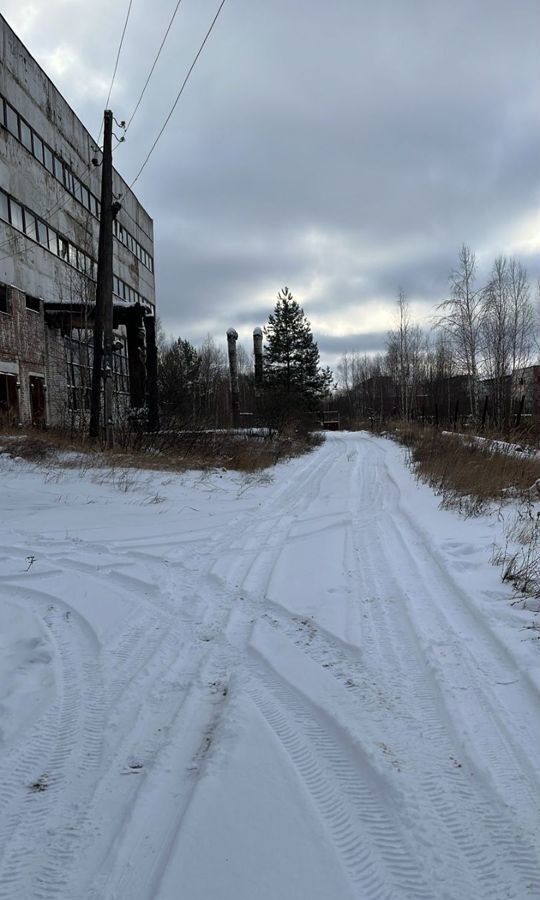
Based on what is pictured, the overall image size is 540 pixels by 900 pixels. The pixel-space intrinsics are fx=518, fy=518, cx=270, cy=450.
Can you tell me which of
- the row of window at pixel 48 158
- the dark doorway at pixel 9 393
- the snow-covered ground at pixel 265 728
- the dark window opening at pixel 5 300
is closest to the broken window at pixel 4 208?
the dark window opening at pixel 5 300

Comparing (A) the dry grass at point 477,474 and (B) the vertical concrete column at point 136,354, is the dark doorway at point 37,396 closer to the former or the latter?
(B) the vertical concrete column at point 136,354

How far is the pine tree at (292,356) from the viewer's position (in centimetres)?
3791

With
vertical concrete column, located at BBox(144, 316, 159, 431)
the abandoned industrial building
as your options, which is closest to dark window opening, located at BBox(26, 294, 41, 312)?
the abandoned industrial building

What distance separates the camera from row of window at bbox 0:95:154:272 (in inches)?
855

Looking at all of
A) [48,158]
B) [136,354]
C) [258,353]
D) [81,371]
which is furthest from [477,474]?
[258,353]

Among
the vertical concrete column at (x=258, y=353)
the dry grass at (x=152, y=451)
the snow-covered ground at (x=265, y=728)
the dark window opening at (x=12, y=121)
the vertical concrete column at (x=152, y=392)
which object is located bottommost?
the snow-covered ground at (x=265, y=728)

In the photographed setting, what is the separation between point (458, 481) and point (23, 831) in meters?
9.27

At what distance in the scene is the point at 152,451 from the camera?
49.1 feet

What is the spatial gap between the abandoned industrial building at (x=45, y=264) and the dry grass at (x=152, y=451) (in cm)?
396

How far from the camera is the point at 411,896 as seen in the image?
1.78m

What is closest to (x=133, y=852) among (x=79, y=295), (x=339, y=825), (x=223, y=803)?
(x=223, y=803)

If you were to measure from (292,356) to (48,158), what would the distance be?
19.2 m

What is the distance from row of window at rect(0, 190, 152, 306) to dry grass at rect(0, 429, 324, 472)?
32.4ft

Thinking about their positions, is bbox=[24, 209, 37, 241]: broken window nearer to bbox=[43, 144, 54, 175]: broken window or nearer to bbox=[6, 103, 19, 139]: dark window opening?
bbox=[6, 103, 19, 139]: dark window opening
